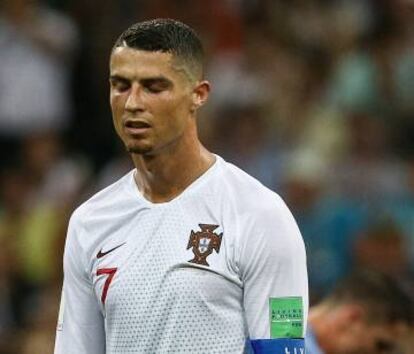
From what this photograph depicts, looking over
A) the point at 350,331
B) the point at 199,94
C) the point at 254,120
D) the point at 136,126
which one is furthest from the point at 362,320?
the point at 254,120

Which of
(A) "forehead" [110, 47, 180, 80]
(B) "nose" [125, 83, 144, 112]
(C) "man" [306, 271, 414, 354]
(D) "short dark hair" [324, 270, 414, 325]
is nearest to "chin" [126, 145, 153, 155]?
(B) "nose" [125, 83, 144, 112]

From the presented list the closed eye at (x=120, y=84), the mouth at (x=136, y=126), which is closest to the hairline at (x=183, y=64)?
the closed eye at (x=120, y=84)

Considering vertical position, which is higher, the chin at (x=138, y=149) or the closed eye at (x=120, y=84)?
the closed eye at (x=120, y=84)

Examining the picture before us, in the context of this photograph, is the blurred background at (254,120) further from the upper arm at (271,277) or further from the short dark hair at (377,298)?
the upper arm at (271,277)

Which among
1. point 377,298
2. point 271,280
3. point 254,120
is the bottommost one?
point 271,280

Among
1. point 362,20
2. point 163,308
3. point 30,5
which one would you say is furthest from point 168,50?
point 362,20

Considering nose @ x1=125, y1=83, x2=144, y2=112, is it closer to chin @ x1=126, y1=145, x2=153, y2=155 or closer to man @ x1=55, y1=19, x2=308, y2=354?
man @ x1=55, y1=19, x2=308, y2=354

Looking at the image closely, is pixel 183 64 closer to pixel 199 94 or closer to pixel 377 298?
pixel 199 94

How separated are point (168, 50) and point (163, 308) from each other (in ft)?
2.93

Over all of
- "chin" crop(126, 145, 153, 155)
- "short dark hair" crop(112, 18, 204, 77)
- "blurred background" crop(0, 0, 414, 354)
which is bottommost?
"chin" crop(126, 145, 153, 155)

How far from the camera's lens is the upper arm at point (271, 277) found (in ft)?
16.3

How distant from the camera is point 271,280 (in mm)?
4965

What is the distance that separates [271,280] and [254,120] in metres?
6.78

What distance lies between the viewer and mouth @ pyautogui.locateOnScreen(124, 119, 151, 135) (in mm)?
5031
